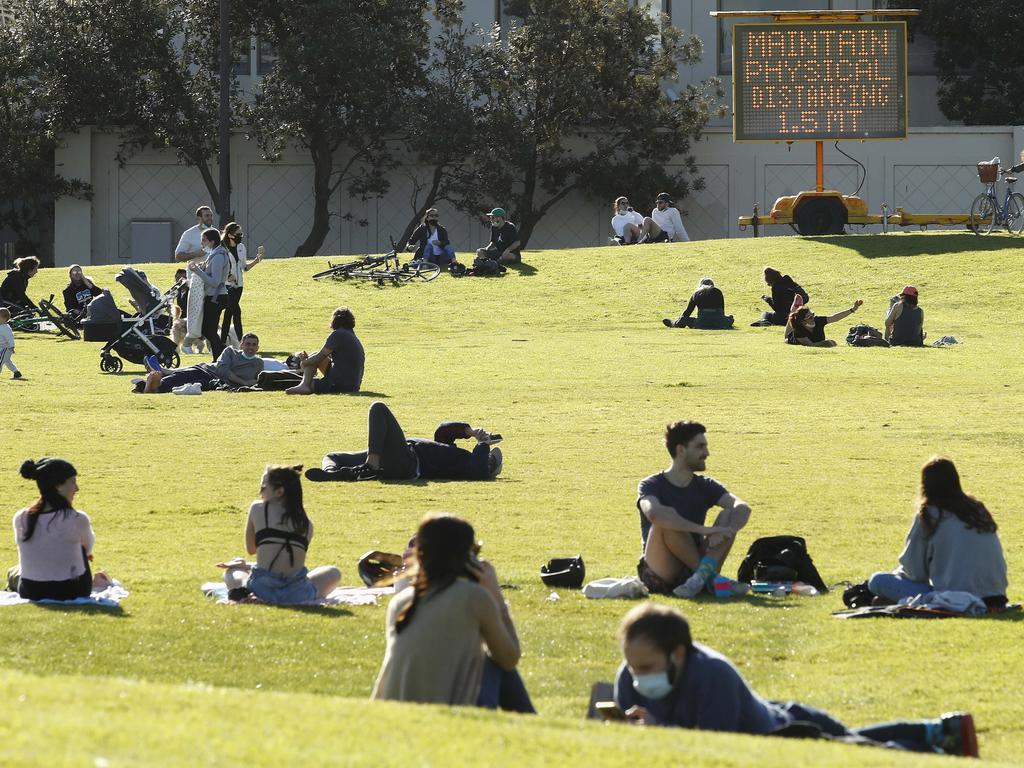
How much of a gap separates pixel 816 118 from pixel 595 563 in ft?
100

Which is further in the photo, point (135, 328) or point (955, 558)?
point (135, 328)

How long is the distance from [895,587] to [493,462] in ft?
20.5

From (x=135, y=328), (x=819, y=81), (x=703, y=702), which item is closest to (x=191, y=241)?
(x=135, y=328)

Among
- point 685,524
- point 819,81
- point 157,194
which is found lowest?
point 685,524

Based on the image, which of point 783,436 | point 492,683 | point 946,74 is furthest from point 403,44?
point 492,683

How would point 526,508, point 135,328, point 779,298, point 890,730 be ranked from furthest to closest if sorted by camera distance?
point 779,298 < point 135,328 < point 526,508 < point 890,730

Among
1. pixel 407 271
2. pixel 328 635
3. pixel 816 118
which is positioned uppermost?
pixel 816 118

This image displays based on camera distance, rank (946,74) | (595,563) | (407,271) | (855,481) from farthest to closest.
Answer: (946,74), (407,271), (855,481), (595,563)

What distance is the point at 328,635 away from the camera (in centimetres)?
1017

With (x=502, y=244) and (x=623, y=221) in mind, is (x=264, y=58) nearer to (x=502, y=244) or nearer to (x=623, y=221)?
(x=623, y=221)

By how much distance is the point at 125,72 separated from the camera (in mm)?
52406

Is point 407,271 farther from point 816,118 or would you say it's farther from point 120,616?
point 120,616

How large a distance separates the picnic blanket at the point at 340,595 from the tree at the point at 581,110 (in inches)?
1624

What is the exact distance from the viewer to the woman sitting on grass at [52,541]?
1077 centimetres
